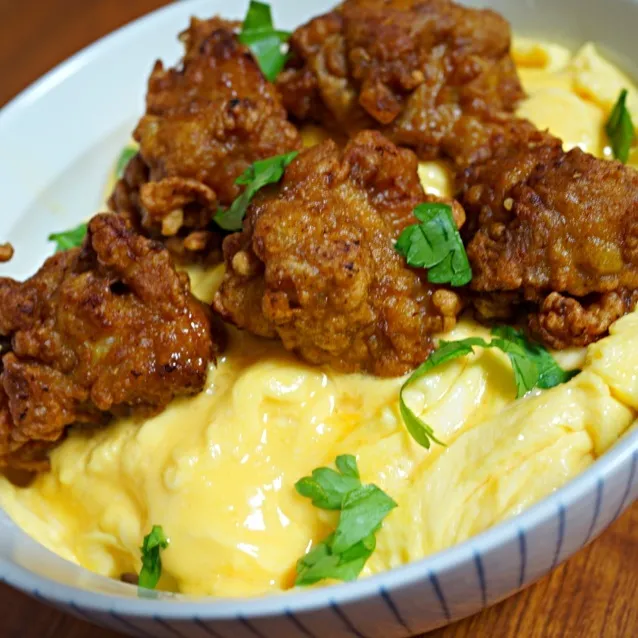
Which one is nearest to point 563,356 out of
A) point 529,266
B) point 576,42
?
point 529,266

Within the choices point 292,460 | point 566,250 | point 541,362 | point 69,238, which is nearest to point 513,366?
point 541,362

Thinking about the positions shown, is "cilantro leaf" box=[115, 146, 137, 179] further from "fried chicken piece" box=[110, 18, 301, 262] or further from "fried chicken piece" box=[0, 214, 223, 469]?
"fried chicken piece" box=[0, 214, 223, 469]

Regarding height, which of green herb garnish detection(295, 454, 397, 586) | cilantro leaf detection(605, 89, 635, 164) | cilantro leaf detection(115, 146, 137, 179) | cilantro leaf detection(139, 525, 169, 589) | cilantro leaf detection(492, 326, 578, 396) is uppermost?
cilantro leaf detection(605, 89, 635, 164)

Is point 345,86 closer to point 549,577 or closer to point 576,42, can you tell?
point 576,42

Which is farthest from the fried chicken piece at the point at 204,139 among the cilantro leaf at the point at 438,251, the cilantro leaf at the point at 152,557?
the cilantro leaf at the point at 152,557

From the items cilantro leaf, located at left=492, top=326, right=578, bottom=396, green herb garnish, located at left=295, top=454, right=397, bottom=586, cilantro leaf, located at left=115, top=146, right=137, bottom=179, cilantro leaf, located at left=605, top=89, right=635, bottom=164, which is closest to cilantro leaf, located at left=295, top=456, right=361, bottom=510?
green herb garnish, located at left=295, top=454, right=397, bottom=586
